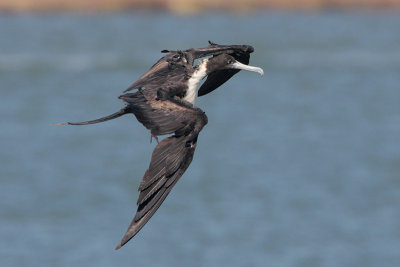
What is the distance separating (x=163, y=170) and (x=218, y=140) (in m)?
17.2

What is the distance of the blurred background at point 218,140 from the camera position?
15148 millimetres

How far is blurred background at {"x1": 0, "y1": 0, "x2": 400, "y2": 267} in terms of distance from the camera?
15148mm

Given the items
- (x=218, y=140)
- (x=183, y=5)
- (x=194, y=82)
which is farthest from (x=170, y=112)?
(x=183, y=5)

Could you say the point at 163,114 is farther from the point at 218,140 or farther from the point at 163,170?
the point at 218,140

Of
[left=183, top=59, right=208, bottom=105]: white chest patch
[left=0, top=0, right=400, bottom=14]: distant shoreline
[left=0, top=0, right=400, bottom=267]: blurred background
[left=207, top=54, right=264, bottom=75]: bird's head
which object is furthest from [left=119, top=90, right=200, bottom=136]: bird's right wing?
[left=0, top=0, right=400, bottom=14]: distant shoreline

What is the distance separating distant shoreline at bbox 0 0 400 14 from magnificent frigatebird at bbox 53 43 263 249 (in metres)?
29.8

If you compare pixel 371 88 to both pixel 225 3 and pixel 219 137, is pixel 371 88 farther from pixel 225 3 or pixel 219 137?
pixel 225 3

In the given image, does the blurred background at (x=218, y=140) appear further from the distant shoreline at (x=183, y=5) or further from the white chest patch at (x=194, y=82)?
the white chest patch at (x=194, y=82)

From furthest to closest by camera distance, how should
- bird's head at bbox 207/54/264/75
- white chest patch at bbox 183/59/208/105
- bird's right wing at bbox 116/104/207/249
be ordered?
bird's head at bbox 207/54/264/75 → white chest patch at bbox 183/59/208/105 → bird's right wing at bbox 116/104/207/249

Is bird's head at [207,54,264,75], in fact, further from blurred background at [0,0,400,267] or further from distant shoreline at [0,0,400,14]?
distant shoreline at [0,0,400,14]

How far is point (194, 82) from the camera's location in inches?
293

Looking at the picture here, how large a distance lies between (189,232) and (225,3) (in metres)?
26.5

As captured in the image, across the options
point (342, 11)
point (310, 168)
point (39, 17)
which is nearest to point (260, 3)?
point (342, 11)

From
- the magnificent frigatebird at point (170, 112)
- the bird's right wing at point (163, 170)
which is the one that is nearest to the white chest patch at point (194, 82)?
the magnificent frigatebird at point (170, 112)
